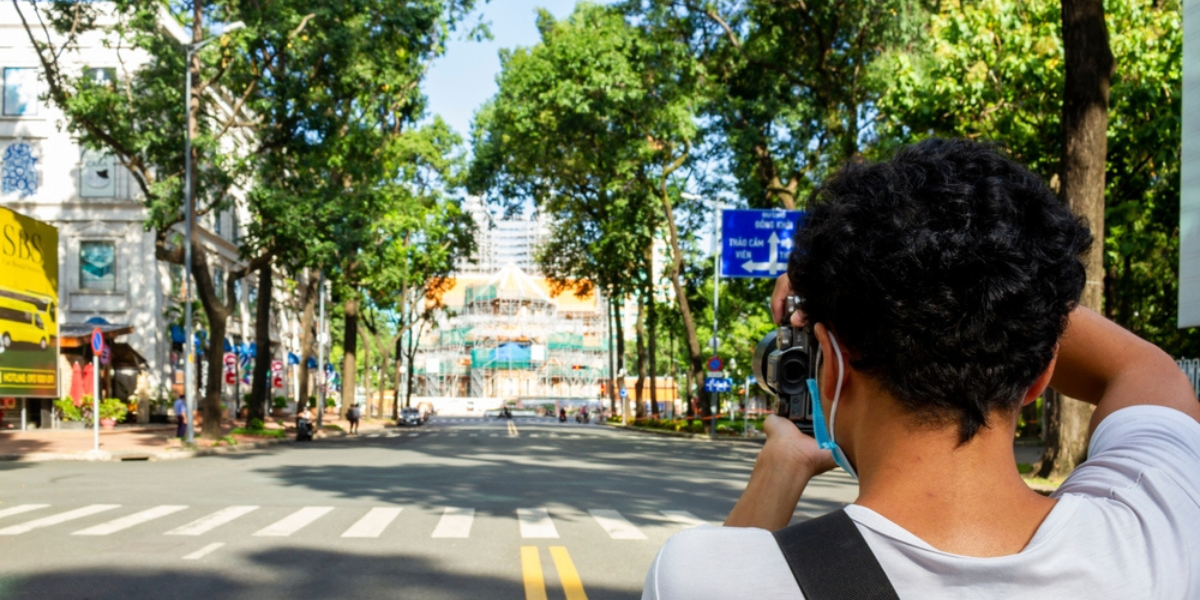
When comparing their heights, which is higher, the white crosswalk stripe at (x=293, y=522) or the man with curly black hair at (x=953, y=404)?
the man with curly black hair at (x=953, y=404)

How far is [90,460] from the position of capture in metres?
24.8

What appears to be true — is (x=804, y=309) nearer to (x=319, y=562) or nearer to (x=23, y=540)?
(x=319, y=562)

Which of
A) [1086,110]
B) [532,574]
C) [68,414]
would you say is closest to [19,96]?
[68,414]

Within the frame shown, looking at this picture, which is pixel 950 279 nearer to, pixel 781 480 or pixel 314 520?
pixel 781 480

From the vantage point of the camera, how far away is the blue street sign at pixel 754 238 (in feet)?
95.2

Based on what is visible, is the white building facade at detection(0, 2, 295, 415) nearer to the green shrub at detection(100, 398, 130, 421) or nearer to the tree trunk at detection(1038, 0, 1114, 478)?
the green shrub at detection(100, 398, 130, 421)

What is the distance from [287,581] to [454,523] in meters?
3.82

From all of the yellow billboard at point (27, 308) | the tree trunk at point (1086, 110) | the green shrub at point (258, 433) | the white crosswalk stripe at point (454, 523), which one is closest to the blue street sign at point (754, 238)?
the tree trunk at point (1086, 110)

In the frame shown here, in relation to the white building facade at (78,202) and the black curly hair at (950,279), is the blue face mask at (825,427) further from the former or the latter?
the white building facade at (78,202)

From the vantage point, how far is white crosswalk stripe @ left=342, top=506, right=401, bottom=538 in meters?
11.2

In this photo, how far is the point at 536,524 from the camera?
12.1m

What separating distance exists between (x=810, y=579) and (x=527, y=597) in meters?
6.73

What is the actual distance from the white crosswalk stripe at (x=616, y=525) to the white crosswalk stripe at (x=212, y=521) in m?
3.85

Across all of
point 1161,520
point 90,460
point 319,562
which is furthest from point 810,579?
point 90,460
